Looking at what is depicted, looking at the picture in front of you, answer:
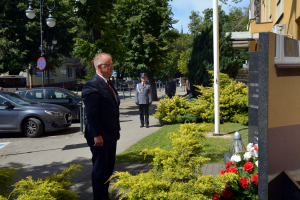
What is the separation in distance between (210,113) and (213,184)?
312 inches

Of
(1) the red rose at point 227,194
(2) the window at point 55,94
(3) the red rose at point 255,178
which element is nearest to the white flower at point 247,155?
(3) the red rose at point 255,178

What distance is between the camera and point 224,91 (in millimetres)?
11102

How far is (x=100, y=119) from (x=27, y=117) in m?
6.90

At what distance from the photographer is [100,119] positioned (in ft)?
12.4

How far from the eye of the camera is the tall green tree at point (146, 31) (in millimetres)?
21156

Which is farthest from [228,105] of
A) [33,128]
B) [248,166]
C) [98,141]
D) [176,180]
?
[176,180]

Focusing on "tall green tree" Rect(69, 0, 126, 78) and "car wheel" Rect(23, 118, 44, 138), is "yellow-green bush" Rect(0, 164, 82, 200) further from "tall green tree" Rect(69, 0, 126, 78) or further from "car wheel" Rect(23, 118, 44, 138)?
"tall green tree" Rect(69, 0, 126, 78)

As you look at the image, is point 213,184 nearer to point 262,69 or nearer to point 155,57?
point 262,69

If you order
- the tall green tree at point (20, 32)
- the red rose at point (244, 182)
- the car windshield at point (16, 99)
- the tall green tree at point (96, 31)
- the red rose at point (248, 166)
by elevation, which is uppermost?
the tall green tree at point (20, 32)

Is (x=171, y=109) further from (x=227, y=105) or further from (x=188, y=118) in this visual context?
(x=227, y=105)

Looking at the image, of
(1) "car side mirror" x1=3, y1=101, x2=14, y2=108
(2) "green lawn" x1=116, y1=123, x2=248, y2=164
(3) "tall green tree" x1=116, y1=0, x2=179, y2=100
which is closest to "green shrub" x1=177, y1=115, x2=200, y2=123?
(2) "green lawn" x1=116, y1=123, x2=248, y2=164

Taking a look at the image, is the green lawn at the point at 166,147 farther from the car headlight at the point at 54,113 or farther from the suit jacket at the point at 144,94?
the car headlight at the point at 54,113

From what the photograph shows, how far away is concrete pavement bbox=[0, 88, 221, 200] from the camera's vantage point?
5.29 m

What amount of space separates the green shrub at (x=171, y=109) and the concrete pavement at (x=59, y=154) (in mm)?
717
